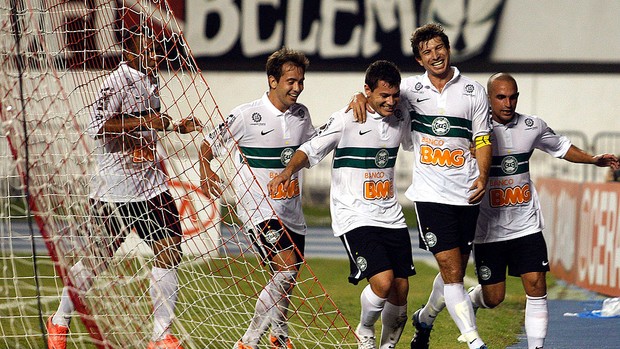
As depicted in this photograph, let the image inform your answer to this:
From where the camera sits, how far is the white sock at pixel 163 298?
6.79m

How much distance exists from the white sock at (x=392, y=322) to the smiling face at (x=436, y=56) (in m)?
1.54

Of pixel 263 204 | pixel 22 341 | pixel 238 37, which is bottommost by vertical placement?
pixel 238 37

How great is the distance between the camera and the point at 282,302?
23.1 ft

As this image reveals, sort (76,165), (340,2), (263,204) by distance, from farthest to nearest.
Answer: (340,2)
(263,204)
(76,165)

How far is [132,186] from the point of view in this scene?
7234 mm

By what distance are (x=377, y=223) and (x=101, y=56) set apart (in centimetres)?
235

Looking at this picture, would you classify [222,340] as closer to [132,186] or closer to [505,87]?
[132,186]

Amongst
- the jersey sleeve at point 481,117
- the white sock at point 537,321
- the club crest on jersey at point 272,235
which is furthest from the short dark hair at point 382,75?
the white sock at point 537,321

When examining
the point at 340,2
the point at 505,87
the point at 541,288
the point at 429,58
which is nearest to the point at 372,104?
the point at 429,58

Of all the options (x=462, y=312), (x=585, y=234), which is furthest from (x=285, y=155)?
(x=585, y=234)

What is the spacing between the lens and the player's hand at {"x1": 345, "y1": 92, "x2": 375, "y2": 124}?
677cm

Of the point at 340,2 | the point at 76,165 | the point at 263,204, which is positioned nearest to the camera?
the point at 76,165

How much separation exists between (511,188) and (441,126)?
2.34ft

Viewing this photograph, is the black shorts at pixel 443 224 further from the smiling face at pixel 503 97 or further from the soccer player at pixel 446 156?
the smiling face at pixel 503 97
